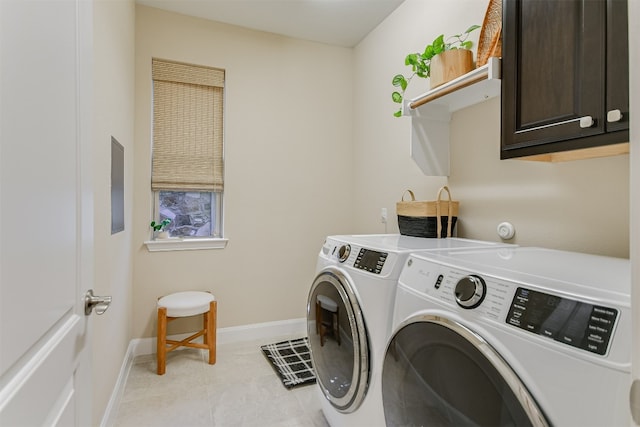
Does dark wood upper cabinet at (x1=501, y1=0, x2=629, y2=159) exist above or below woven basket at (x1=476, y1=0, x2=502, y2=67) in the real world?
below

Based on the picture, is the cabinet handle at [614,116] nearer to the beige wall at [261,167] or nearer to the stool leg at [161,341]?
the beige wall at [261,167]

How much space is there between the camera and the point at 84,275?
32.7 inches

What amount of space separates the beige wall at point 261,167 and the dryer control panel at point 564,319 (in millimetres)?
2400

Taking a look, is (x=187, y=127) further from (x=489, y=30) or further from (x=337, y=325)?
(x=489, y=30)

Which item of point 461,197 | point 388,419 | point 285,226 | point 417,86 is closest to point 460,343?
point 388,419

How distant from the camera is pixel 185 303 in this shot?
2.33m

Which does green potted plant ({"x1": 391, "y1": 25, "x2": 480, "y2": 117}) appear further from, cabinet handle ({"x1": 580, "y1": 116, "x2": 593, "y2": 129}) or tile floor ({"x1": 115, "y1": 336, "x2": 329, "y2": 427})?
tile floor ({"x1": 115, "y1": 336, "x2": 329, "y2": 427})

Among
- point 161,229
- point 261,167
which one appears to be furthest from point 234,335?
point 261,167

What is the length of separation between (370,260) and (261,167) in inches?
73.0

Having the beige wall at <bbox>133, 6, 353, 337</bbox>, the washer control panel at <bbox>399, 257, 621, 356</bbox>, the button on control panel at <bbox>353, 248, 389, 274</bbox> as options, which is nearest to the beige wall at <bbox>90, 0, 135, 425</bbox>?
the beige wall at <bbox>133, 6, 353, 337</bbox>

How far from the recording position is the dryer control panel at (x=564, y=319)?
1.88 feet

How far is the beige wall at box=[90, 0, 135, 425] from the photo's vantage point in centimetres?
143

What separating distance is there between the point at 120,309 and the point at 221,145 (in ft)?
4.81

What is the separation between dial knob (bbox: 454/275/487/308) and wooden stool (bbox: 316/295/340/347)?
690 mm
